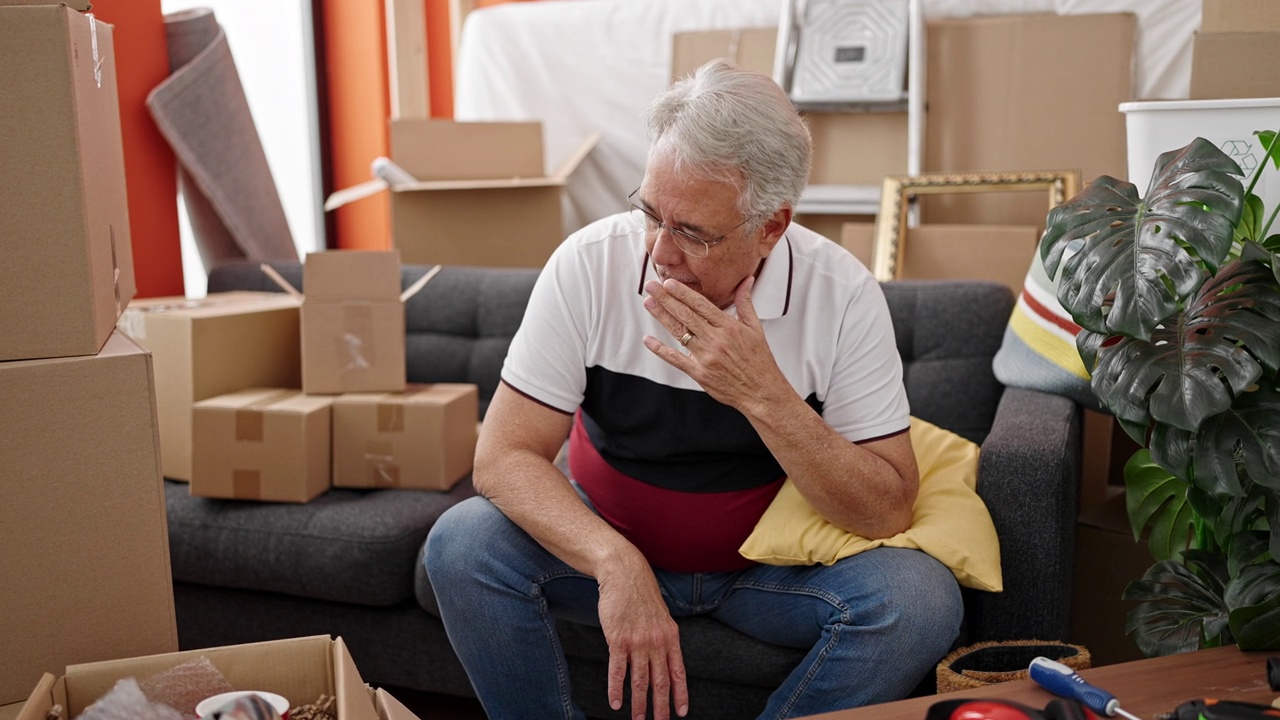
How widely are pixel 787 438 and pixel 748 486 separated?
21 centimetres

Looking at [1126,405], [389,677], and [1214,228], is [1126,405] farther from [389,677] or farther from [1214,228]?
[389,677]

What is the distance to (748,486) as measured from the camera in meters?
1.56

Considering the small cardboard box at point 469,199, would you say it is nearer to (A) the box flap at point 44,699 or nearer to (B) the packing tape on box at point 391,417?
(B) the packing tape on box at point 391,417

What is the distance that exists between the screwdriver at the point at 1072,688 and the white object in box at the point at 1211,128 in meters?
0.70

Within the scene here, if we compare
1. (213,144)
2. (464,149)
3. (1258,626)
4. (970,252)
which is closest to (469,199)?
(464,149)

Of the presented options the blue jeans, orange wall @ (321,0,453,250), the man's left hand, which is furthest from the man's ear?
orange wall @ (321,0,453,250)

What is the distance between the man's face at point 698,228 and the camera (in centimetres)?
135

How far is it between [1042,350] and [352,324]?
1285mm

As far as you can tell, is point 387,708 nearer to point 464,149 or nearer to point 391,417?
point 391,417

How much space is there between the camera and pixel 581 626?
1641 millimetres

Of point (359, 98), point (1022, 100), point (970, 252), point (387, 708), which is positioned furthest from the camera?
point (359, 98)

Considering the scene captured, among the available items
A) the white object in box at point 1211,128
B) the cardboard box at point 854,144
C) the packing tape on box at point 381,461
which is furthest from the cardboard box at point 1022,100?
the packing tape on box at point 381,461

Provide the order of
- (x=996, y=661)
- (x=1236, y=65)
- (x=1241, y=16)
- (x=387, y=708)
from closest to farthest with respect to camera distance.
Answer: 1. (x=387, y=708)
2. (x=996, y=661)
3. (x=1236, y=65)
4. (x=1241, y=16)

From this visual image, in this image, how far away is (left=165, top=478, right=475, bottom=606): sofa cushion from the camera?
72.0 inches
